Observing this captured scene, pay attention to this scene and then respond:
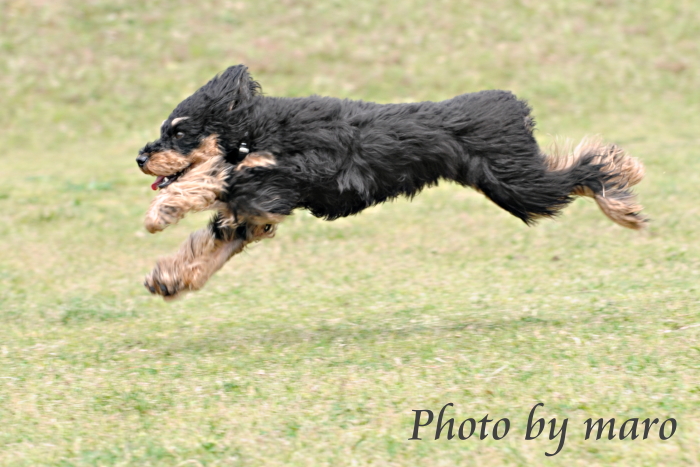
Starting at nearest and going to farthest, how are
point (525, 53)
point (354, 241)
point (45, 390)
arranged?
point (45, 390), point (354, 241), point (525, 53)

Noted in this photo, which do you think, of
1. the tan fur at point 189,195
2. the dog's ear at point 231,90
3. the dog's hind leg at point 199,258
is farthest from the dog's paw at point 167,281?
the dog's ear at point 231,90

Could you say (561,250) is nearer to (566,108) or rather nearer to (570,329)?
(570,329)

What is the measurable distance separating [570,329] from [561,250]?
381cm

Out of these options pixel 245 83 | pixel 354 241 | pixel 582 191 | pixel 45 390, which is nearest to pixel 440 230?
pixel 354 241

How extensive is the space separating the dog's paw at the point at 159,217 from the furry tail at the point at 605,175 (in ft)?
9.51

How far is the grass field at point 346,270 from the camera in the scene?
512cm

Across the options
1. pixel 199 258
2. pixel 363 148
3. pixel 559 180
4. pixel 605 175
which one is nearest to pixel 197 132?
pixel 199 258

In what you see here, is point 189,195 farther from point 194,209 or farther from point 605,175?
point 605,175

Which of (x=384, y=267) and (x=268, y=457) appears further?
(x=384, y=267)

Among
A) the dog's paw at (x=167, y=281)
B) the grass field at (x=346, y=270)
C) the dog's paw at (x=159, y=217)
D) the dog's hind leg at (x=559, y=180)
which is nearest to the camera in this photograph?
the grass field at (x=346, y=270)

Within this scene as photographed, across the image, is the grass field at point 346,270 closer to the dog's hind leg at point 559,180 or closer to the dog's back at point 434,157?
the dog's hind leg at point 559,180

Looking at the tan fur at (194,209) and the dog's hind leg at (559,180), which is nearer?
the tan fur at (194,209)

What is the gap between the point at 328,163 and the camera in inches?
255

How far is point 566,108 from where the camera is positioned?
60.3 ft
